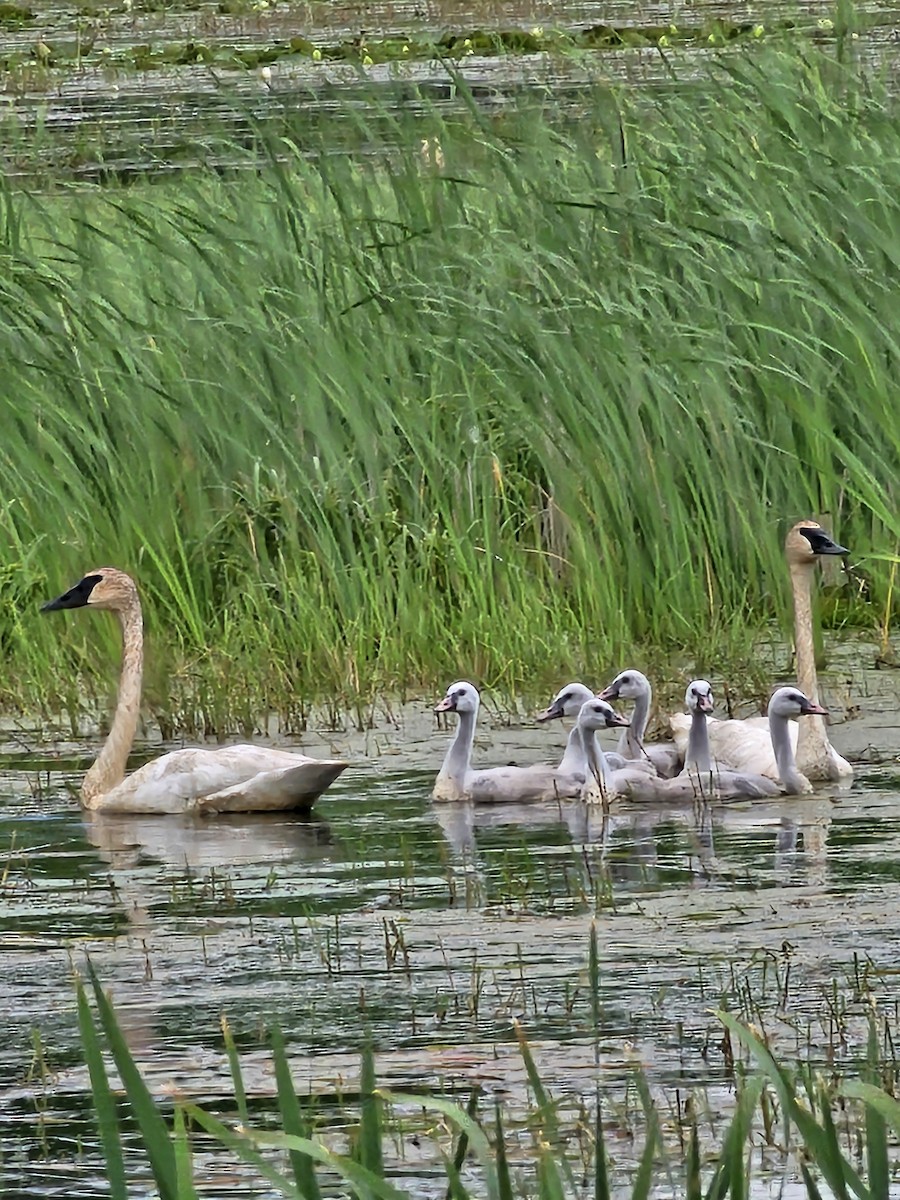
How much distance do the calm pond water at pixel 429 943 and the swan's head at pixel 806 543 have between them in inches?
24.4

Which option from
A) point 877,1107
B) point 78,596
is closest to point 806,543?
point 78,596

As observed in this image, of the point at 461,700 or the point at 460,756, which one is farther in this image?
the point at 461,700

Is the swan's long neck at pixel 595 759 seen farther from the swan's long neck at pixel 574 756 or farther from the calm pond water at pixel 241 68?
the calm pond water at pixel 241 68

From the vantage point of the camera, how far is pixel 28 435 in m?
10.1

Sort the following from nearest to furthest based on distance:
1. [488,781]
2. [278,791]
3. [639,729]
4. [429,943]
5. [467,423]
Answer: [429,943] → [278,791] → [488,781] → [639,729] → [467,423]

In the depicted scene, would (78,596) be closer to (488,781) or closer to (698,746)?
(488,781)

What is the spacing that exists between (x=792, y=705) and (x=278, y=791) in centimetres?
140

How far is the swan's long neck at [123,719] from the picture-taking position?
26.3ft

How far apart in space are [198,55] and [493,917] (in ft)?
67.3

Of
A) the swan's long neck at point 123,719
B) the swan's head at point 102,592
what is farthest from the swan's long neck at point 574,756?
the swan's head at point 102,592

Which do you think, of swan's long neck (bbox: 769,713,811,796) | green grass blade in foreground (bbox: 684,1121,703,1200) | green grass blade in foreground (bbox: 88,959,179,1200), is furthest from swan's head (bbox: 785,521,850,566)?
green grass blade in foreground (bbox: 88,959,179,1200)

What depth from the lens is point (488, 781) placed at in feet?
25.2

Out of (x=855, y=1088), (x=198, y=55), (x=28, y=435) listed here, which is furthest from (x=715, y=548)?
(x=198, y=55)

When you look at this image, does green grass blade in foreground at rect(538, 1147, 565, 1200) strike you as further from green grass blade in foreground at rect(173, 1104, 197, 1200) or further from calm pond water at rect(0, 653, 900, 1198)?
calm pond water at rect(0, 653, 900, 1198)
